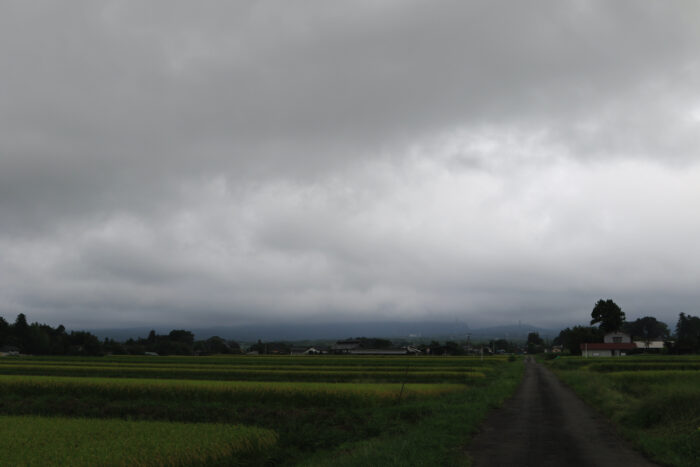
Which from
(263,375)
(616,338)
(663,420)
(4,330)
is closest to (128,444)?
(663,420)

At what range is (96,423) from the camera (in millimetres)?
20062

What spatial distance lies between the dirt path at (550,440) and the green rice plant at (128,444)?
7344 mm

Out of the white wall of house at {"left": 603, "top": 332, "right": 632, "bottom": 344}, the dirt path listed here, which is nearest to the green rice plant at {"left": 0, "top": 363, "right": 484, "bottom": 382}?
the dirt path

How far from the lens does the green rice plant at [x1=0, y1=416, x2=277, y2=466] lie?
13744 mm

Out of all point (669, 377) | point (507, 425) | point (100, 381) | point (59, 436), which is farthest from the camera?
point (669, 377)

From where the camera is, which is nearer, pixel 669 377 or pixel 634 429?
pixel 634 429

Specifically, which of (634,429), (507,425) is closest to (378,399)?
(507,425)

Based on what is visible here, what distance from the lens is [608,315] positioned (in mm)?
129500

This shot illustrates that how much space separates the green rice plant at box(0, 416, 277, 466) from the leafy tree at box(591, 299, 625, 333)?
13243 centimetres

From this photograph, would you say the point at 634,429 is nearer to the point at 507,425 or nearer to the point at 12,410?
the point at 507,425

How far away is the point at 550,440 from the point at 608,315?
129159 millimetres

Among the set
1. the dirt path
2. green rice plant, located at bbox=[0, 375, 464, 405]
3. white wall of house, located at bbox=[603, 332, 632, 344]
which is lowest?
white wall of house, located at bbox=[603, 332, 632, 344]

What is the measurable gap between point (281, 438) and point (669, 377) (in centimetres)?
3605

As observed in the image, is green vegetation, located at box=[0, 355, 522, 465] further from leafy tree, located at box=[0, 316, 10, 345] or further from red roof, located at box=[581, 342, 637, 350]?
leafy tree, located at box=[0, 316, 10, 345]
